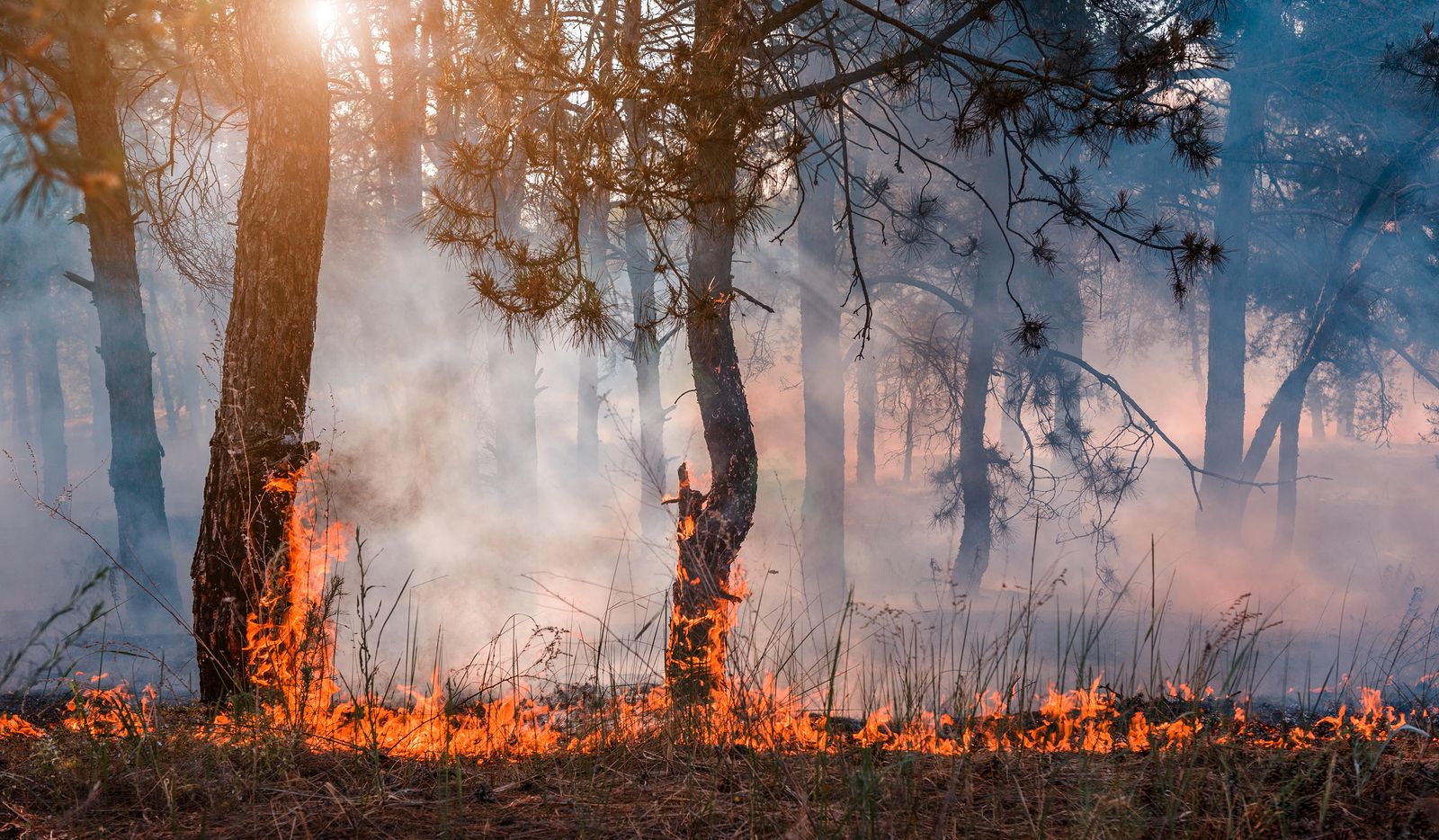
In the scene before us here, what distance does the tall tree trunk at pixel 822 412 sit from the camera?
13031 mm

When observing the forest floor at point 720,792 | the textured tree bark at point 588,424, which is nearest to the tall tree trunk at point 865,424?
the textured tree bark at point 588,424

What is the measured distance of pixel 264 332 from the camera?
4.49m

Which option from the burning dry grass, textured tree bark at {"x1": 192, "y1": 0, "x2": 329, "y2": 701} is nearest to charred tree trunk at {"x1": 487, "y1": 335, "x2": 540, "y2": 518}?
textured tree bark at {"x1": 192, "y1": 0, "x2": 329, "y2": 701}

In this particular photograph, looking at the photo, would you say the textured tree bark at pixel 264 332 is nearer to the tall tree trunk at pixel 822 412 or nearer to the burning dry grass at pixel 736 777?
the burning dry grass at pixel 736 777

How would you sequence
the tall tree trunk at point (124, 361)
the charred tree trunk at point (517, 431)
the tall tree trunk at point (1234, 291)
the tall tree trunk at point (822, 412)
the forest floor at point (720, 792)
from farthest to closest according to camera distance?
1. the charred tree trunk at point (517, 431)
2. the tall tree trunk at point (1234, 291)
3. the tall tree trunk at point (822, 412)
4. the tall tree trunk at point (124, 361)
5. the forest floor at point (720, 792)

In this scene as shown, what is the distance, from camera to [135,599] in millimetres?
12648

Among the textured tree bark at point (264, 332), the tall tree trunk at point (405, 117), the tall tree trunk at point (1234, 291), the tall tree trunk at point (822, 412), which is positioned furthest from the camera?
the tall tree trunk at point (1234, 291)

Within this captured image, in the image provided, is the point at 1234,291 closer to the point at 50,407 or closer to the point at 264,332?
the point at 264,332

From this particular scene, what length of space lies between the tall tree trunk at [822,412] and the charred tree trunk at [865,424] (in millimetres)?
7231

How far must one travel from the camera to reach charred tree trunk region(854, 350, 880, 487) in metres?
21.6

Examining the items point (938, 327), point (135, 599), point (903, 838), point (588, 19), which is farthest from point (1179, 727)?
point (938, 327)

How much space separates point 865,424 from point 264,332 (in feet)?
63.1

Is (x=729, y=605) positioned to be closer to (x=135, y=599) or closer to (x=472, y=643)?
(x=472, y=643)

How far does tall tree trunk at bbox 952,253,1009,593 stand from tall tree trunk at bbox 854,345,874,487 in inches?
316
